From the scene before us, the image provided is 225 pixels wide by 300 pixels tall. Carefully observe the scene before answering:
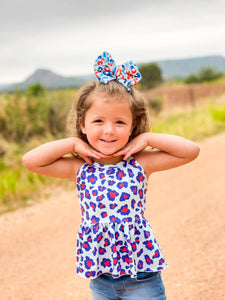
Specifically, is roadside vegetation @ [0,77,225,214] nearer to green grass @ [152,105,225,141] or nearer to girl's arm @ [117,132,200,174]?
green grass @ [152,105,225,141]

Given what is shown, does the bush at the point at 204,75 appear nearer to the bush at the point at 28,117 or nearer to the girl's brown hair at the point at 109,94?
the bush at the point at 28,117

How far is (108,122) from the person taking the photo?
199 cm

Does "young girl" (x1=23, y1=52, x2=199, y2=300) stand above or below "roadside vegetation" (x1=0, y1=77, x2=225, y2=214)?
above

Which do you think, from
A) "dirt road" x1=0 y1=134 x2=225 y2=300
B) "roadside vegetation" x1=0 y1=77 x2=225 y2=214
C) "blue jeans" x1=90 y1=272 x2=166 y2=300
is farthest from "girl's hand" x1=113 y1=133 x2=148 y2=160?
"roadside vegetation" x1=0 y1=77 x2=225 y2=214

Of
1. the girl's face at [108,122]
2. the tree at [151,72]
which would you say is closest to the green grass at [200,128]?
the girl's face at [108,122]

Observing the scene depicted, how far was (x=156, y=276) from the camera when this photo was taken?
6.72 ft

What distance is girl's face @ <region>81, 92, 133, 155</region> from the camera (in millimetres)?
1991

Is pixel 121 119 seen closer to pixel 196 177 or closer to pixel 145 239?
pixel 145 239

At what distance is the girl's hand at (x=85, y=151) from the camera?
6.77 feet

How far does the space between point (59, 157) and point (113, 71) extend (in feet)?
1.66

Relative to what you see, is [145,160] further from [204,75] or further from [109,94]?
[204,75]

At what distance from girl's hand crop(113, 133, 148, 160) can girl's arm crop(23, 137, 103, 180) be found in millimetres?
129

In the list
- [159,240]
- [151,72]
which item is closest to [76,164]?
[159,240]

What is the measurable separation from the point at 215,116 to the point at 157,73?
27042 mm
